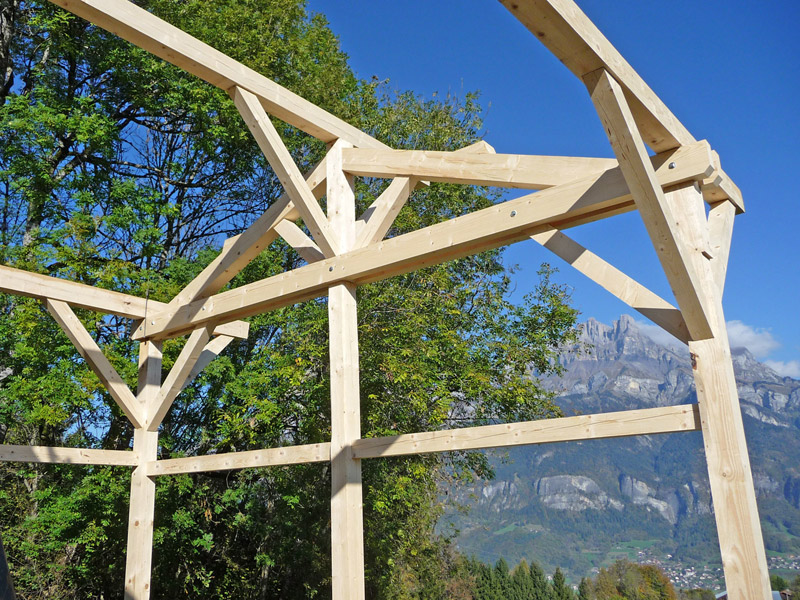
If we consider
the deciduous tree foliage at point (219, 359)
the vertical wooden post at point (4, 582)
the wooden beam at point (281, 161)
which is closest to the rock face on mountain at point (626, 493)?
the deciduous tree foliage at point (219, 359)

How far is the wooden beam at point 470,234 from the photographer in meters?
2.52

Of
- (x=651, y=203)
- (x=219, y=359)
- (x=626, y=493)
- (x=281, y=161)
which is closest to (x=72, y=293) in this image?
(x=281, y=161)

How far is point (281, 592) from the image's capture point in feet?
29.0

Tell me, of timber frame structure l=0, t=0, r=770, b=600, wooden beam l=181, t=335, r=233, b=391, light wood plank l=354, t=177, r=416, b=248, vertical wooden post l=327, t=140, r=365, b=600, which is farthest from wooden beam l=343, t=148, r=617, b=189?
wooden beam l=181, t=335, r=233, b=391

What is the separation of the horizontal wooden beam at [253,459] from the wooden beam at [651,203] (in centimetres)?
174

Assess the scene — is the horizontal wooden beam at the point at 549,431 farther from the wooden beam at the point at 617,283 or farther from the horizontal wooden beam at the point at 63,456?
the horizontal wooden beam at the point at 63,456

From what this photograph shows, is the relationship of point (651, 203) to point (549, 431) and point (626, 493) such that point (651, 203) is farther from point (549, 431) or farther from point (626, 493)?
point (626, 493)

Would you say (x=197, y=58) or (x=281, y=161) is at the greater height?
(x=197, y=58)

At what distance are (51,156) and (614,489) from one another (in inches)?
2352

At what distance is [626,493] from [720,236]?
2519 inches

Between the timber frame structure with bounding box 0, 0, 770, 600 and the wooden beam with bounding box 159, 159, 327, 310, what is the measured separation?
0.04 ft

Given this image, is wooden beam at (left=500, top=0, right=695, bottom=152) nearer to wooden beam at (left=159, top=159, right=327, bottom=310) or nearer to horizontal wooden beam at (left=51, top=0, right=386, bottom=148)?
horizontal wooden beam at (left=51, top=0, right=386, bottom=148)

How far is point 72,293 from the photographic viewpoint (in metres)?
4.37

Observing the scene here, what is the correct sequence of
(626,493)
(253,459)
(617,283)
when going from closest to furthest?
(617,283), (253,459), (626,493)
